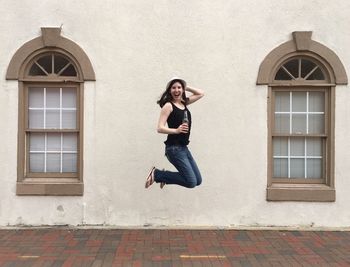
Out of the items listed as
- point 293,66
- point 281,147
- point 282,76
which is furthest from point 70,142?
point 293,66

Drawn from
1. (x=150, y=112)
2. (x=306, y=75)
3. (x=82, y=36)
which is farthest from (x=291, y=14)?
(x=82, y=36)

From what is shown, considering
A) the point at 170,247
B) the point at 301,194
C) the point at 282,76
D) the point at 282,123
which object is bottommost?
the point at 170,247

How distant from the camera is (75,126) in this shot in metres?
7.85

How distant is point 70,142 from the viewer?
7895 millimetres

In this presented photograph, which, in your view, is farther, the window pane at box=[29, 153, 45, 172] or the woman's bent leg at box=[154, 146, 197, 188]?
the window pane at box=[29, 153, 45, 172]

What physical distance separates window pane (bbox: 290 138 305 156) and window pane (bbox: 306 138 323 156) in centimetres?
9

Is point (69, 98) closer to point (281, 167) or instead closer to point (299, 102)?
point (281, 167)

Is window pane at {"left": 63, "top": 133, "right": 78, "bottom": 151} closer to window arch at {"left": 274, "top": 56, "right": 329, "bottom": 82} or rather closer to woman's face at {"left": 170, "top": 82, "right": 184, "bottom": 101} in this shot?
woman's face at {"left": 170, "top": 82, "right": 184, "bottom": 101}

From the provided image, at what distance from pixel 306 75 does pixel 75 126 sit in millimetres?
3833

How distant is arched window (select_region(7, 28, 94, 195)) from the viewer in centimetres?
757

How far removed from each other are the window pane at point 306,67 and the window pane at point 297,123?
0.65 m

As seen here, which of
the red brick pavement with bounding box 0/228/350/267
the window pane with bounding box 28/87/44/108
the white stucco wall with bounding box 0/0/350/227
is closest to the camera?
the red brick pavement with bounding box 0/228/350/267

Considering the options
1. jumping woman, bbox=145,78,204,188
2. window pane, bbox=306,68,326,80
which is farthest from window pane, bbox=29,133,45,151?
window pane, bbox=306,68,326,80

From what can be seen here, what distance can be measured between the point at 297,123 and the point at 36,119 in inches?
168
